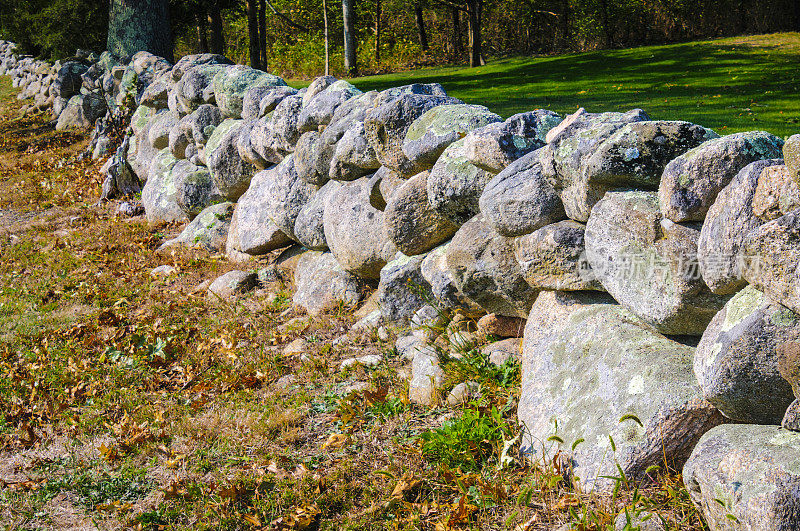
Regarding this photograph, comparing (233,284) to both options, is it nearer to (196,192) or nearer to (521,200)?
(196,192)

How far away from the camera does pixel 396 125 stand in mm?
4750

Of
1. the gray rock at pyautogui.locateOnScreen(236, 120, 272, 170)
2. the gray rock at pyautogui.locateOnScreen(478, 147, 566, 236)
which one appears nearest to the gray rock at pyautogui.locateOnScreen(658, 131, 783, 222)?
the gray rock at pyautogui.locateOnScreen(478, 147, 566, 236)

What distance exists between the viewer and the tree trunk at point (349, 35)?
1775cm

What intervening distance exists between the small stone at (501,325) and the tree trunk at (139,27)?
1036 centimetres

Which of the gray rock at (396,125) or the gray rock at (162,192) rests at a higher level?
the gray rock at (396,125)

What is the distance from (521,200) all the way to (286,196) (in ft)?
10.5

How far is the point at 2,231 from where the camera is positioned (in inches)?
339

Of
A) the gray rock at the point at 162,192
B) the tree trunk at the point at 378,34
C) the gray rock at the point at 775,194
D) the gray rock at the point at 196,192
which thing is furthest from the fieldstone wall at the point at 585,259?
the tree trunk at the point at 378,34

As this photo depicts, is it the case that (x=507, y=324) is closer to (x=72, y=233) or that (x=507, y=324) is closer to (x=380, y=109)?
(x=380, y=109)

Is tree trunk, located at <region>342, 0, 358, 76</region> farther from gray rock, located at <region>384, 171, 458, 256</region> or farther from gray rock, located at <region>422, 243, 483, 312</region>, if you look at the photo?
gray rock, located at <region>422, 243, 483, 312</region>

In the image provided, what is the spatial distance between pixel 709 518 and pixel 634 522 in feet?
0.96

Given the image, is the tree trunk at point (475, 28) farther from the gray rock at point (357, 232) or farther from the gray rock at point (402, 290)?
the gray rock at point (402, 290)

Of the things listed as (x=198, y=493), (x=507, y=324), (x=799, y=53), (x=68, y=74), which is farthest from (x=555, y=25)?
(x=198, y=493)

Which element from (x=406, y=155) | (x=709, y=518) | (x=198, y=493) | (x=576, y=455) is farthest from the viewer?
(x=406, y=155)
